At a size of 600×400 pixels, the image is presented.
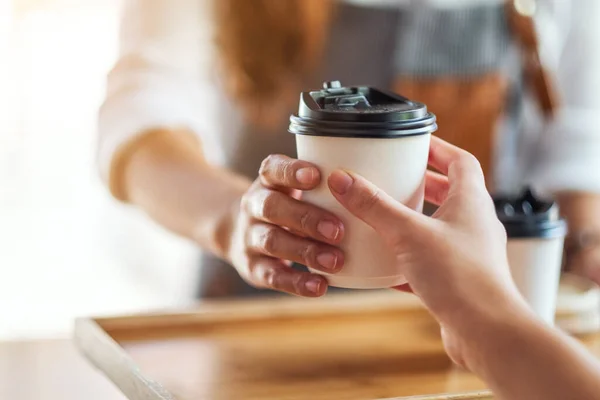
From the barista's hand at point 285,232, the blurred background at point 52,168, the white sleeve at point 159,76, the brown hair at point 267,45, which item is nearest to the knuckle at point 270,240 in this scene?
the barista's hand at point 285,232

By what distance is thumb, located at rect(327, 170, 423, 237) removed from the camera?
0.67 m

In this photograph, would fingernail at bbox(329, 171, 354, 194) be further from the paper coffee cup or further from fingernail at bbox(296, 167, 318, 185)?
the paper coffee cup

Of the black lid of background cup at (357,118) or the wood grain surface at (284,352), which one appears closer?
the black lid of background cup at (357,118)

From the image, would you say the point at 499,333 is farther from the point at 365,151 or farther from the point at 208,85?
the point at 208,85

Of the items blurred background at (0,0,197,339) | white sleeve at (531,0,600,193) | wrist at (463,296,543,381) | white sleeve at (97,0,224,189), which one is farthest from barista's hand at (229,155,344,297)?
blurred background at (0,0,197,339)

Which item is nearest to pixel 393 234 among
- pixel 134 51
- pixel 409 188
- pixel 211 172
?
pixel 409 188

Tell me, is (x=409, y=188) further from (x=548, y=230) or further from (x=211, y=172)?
(x=211, y=172)

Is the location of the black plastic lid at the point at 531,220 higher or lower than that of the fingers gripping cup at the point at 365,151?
lower

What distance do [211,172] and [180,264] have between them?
2.24 feet

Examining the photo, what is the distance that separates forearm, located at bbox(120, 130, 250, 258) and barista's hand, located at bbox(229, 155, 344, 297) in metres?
0.16

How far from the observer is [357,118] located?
2.24ft

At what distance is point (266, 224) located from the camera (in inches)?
33.4

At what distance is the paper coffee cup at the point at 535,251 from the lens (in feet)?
2.89

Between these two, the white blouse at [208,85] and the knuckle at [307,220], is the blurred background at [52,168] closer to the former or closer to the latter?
the white blouse at [208,85]
